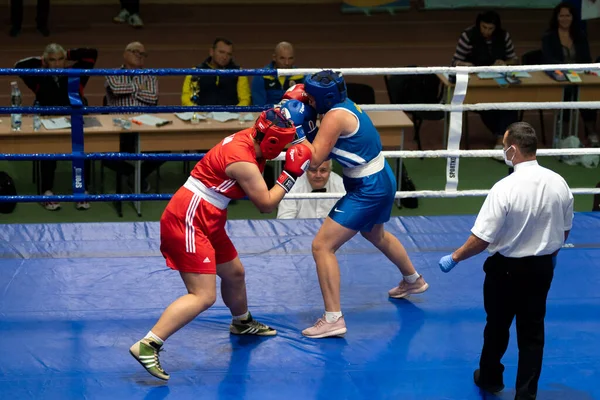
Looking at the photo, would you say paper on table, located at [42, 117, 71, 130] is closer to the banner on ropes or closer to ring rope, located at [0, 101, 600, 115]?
ring rope, located at [0, 101, 600, 115]

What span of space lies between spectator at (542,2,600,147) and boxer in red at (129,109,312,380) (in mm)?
5573

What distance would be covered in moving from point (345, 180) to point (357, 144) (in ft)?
0.78

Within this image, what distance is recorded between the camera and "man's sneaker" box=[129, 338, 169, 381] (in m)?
4.17

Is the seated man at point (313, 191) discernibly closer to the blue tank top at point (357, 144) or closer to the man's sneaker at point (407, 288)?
the man's sneaker at point (407, 288)

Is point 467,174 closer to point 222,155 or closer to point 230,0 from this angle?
point 222,155

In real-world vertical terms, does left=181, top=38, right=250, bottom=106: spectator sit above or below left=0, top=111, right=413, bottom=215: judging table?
above

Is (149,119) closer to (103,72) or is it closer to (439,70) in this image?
(103,72)

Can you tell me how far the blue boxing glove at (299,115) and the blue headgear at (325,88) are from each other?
0.22ft

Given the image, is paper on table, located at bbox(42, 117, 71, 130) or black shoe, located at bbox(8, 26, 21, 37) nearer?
paper on table, located at bbox(42, 117, 71, 130)

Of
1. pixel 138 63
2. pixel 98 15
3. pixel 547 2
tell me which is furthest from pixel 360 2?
pixel 138 63

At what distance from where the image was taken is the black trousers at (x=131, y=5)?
527 inches

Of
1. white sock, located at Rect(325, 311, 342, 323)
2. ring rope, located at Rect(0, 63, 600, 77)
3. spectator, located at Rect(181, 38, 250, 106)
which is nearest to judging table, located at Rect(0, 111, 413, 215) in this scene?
spectator, located at Rect(181, 38, 250, 106)

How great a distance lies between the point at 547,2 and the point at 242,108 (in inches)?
380

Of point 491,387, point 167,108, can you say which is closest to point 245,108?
point 167,108
